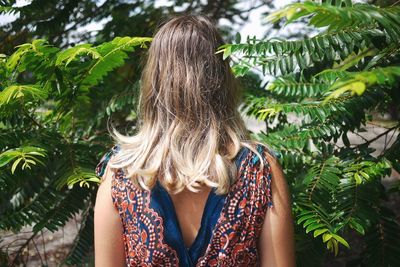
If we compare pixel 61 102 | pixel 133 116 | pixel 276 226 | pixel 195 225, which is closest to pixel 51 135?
pixel 61 102

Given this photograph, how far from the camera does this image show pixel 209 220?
69.3 inches

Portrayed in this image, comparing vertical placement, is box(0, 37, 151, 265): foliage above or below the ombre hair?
below

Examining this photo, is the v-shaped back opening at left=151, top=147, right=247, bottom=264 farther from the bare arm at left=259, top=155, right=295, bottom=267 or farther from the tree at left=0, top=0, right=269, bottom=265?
the tree at left=0, top=0, right=269, bottom=265

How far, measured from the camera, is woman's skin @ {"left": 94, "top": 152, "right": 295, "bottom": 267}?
5.84ft

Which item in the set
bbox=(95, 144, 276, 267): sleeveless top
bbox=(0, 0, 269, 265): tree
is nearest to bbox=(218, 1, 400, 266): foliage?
bbox=(95, 144, 276, 267): sleeveless top

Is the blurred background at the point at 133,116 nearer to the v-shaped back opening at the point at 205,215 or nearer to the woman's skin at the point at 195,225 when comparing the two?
the woman's skin at the point at 195,225

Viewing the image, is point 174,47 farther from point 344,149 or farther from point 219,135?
point 344,149

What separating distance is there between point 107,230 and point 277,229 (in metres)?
0.54

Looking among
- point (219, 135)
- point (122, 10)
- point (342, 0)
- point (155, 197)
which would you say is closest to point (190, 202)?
point (155, 197)

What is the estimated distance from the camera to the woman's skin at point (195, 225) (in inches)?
70.1

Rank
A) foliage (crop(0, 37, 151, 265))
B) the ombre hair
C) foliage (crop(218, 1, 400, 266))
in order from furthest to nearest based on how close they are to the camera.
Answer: foliage (crop(0, 37, 151, 265))
foliage (crop(218, 1, 400, 266))
the ombre hair

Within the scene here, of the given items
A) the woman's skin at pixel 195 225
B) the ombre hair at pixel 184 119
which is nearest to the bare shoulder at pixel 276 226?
the woman's skin at pixel 195 225

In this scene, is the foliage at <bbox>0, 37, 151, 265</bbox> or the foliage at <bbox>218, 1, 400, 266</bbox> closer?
the foliage at <bbox>218, 1, 400, 266</bbox>

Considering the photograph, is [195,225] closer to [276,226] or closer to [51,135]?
[276,226]
